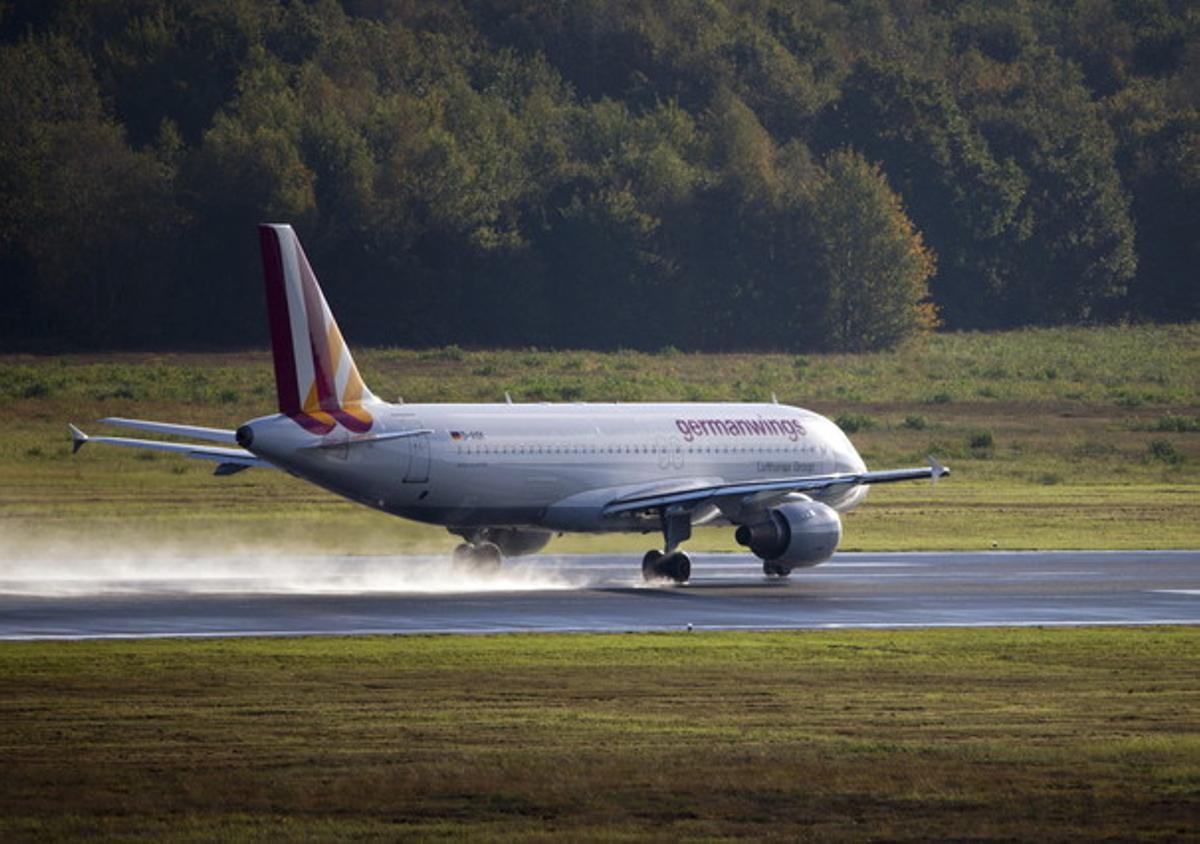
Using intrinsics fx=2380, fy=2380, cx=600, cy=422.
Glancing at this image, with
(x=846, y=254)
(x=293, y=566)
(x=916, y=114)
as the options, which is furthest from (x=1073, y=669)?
(x=916, y=114)

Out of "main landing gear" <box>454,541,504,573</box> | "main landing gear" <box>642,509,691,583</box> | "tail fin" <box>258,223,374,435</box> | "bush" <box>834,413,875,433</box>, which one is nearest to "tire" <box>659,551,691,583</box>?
"main landing gear" <box>642,509,691,583</box>

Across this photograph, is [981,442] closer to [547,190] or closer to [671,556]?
[671,556]

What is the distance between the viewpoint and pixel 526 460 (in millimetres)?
55281

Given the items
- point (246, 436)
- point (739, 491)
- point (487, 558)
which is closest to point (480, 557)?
point (487, 558)

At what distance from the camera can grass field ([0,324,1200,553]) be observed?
68.7 metres

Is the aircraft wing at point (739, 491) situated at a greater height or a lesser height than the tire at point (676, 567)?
greater

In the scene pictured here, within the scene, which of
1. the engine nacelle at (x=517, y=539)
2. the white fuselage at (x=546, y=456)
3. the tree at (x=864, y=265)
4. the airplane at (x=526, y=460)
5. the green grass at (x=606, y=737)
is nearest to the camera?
the green grass at (x=606, y=737)

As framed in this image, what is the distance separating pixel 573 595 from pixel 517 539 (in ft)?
22.3

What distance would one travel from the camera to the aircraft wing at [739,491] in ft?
182

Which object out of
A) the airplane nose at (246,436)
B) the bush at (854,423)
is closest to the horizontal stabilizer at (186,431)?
the airplane nose at (246,436)

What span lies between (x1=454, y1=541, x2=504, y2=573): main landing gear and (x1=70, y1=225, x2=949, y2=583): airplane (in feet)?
0.17

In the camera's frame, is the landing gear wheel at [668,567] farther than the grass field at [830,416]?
No

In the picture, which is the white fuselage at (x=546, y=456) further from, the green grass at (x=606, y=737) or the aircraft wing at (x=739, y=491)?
the green grass at (x=606, y=737)

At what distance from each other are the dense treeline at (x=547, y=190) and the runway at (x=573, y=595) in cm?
7682
